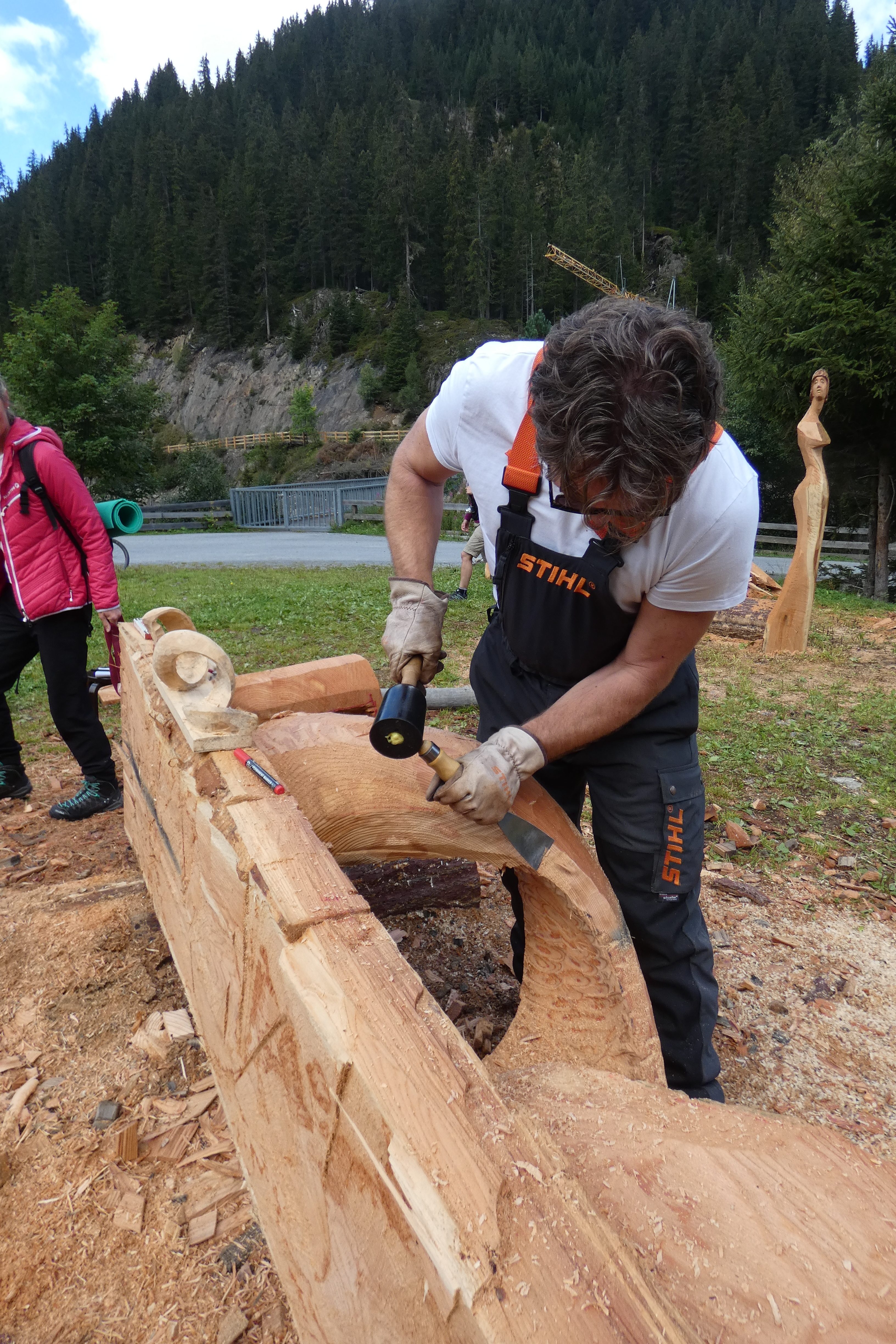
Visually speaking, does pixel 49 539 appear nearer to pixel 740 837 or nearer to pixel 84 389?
pixel 740 837

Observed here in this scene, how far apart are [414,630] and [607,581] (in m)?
0.53

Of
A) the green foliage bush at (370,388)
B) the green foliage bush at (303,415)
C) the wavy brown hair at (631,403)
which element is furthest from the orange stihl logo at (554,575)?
the green foliage bush at (370,388)

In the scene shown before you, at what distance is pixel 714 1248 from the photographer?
910 mm

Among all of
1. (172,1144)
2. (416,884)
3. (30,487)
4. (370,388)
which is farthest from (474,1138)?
(370,388)

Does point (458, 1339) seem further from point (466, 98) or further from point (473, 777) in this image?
point (466, 98)

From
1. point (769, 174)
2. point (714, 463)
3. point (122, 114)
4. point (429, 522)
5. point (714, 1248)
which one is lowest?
point (714, 1248)

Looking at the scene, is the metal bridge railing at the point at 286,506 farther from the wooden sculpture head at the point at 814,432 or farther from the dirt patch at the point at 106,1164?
the dirt patch at the point at 106,1164

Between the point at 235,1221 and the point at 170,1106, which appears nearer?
the point at 235,1221

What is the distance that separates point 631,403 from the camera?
1.23 m

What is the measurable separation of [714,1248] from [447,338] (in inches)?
1955

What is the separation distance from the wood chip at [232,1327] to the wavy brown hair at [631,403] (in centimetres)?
159

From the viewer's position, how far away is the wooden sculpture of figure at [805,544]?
6.58 meters

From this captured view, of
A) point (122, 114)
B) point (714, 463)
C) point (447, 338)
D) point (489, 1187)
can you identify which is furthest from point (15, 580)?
point (122, 114)

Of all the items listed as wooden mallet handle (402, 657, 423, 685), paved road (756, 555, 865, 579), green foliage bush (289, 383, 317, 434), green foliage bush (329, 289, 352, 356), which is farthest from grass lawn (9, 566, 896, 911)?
green foliage bush (329, 289, 352, 356)
